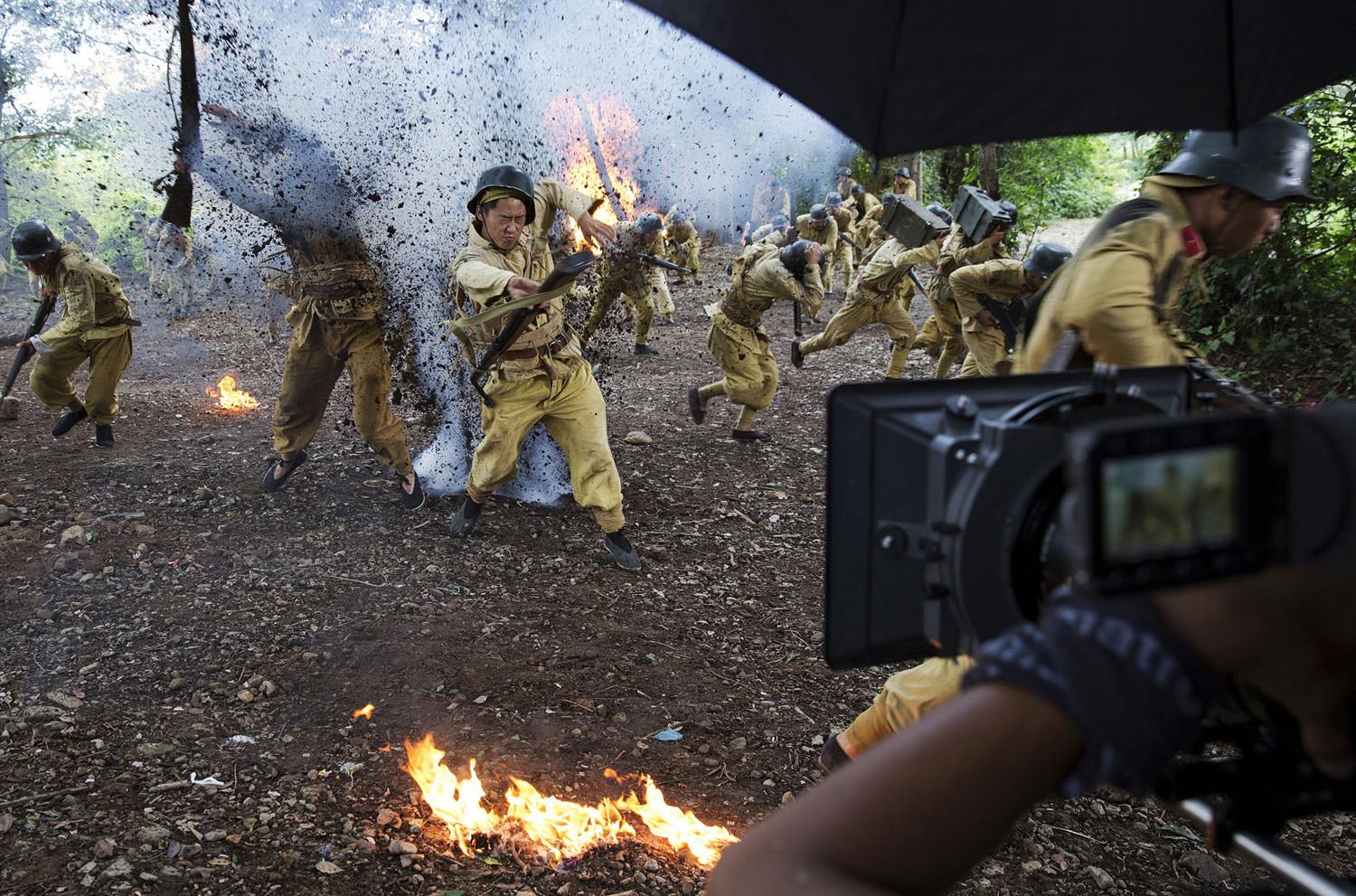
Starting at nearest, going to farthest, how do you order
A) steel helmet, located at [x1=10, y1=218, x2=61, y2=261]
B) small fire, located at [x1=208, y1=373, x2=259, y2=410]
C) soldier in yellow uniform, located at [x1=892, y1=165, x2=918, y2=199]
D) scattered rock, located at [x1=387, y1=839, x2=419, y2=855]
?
scattered rock, located at [x1=387, y1=839, x2=419, y2=855] < steel helmet, located at [x1=10, y1=218, x2=61, y2=261] < small fire, located at [x1=208, y1=373, x2=259, y2=410] < soldier in yellow uniform, located at [x1=892, y1=165, x2=918, y2=199]

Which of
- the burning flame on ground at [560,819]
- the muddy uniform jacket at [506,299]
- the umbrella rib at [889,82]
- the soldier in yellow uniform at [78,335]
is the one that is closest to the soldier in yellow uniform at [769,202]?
the soldier in yellow uniform at [78,335]

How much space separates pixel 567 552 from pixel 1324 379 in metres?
6.40

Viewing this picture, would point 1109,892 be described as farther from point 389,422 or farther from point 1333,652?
point 389,422

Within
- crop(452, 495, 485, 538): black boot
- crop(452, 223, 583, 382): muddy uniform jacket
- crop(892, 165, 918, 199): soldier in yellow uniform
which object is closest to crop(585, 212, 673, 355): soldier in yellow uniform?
crop(452, 223, 583, 382): muddy uniform jacket

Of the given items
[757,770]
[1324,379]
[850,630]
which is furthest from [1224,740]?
[1324,379]

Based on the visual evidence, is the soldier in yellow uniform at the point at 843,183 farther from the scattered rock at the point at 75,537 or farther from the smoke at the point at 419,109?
the scattered rock at the point at 75,537

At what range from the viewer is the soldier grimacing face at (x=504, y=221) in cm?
443

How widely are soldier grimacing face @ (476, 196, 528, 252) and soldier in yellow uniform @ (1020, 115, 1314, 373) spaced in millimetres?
2742

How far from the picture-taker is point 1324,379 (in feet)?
23.9

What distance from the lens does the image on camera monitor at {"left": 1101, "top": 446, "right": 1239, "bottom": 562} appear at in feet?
1.94

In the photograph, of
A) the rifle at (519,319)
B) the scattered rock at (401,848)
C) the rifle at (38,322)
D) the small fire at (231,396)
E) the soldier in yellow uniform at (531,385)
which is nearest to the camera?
the scattered rock at (401,848)

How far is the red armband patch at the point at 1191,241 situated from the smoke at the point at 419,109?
109 inches

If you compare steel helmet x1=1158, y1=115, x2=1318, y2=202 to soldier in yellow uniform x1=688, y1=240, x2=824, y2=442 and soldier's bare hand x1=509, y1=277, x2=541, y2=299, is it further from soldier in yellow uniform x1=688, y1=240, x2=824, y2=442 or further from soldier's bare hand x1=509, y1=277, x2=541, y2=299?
soldier in yellow uniform x1=688, y1=240, x2=824, y2=442

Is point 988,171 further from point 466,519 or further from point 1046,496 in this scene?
point 1046,496
